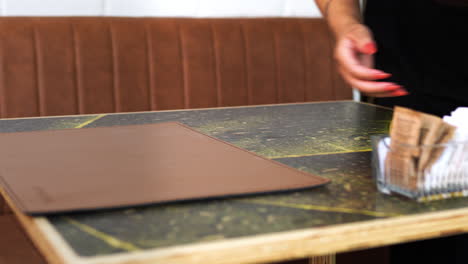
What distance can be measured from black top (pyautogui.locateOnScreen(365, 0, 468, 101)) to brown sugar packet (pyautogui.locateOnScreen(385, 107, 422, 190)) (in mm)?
724

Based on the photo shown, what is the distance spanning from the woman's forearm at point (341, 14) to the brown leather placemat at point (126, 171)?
0.48 metres

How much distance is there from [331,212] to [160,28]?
194 centimetres

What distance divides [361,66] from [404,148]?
358mm

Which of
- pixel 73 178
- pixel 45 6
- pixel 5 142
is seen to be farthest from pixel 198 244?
pixel 45 6

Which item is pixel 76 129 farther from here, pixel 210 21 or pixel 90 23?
pixel 210 21

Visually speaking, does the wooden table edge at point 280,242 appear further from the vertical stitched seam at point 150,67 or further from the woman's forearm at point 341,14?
the vertical stitched seam at point 150,67

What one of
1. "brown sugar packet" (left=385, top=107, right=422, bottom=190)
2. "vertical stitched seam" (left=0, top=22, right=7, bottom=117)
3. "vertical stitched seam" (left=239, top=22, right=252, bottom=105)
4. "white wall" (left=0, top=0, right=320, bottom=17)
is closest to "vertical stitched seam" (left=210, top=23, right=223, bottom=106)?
"vertical stitched seam" (left=239, top=22, right=252, bottom=105)

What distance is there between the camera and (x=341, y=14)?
5.07 ft

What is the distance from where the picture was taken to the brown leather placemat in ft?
2.57

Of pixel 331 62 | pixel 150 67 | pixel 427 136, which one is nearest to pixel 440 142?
pixel 427 136

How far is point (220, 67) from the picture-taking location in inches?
104

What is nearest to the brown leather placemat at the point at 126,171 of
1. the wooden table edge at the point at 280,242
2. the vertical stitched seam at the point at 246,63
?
the wooden table edge at the point at 280,242

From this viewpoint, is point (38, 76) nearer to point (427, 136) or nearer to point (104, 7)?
point (104, 7)

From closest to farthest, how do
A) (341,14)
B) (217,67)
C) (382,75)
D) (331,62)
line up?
(382,75) → (341,14) → (217,67) → (331,62)
